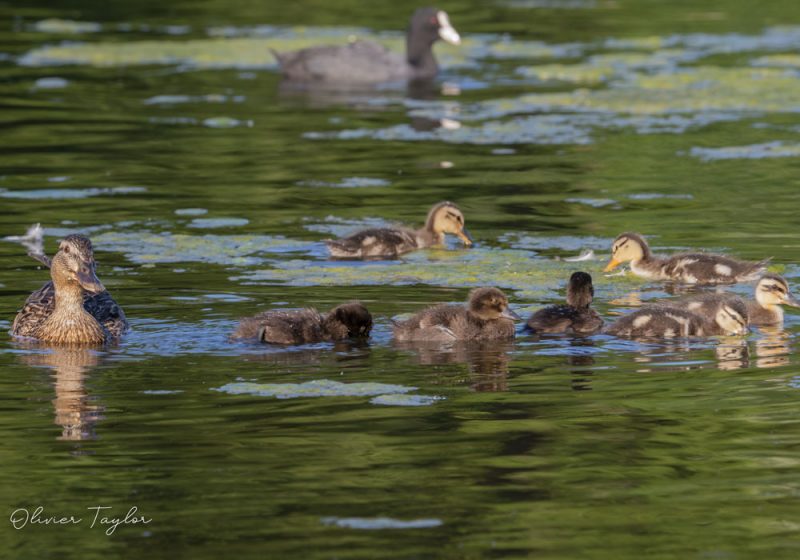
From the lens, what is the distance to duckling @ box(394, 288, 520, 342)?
447 inches

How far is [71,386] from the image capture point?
33.8 feet

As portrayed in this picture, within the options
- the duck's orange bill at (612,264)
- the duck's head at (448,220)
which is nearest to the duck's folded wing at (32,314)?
the duck's head at (448,220)

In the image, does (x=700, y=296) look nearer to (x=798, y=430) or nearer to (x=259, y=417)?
(x=798, y=430)

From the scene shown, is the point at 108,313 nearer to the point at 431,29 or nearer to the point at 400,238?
the point at 400,238

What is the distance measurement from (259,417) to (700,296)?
394 centimetres

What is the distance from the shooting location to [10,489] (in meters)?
8.20

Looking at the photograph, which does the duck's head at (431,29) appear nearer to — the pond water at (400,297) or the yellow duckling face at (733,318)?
the pond water at (400,297)

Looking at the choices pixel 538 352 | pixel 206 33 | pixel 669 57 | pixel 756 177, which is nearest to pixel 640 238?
pixel 538 352

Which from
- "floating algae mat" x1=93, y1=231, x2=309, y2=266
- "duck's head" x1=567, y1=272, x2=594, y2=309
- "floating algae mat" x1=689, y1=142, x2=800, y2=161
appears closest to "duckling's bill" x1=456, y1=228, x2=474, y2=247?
"floating algae mat" x1=93, y1=231, x2=309, y2=266

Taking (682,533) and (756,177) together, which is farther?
(756,177)

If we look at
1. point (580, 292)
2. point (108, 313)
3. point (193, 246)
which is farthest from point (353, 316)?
point (193, 246)

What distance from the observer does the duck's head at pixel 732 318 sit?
11.5 metres

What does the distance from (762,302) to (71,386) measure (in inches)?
195

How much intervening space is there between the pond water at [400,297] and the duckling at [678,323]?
14 centimetres
